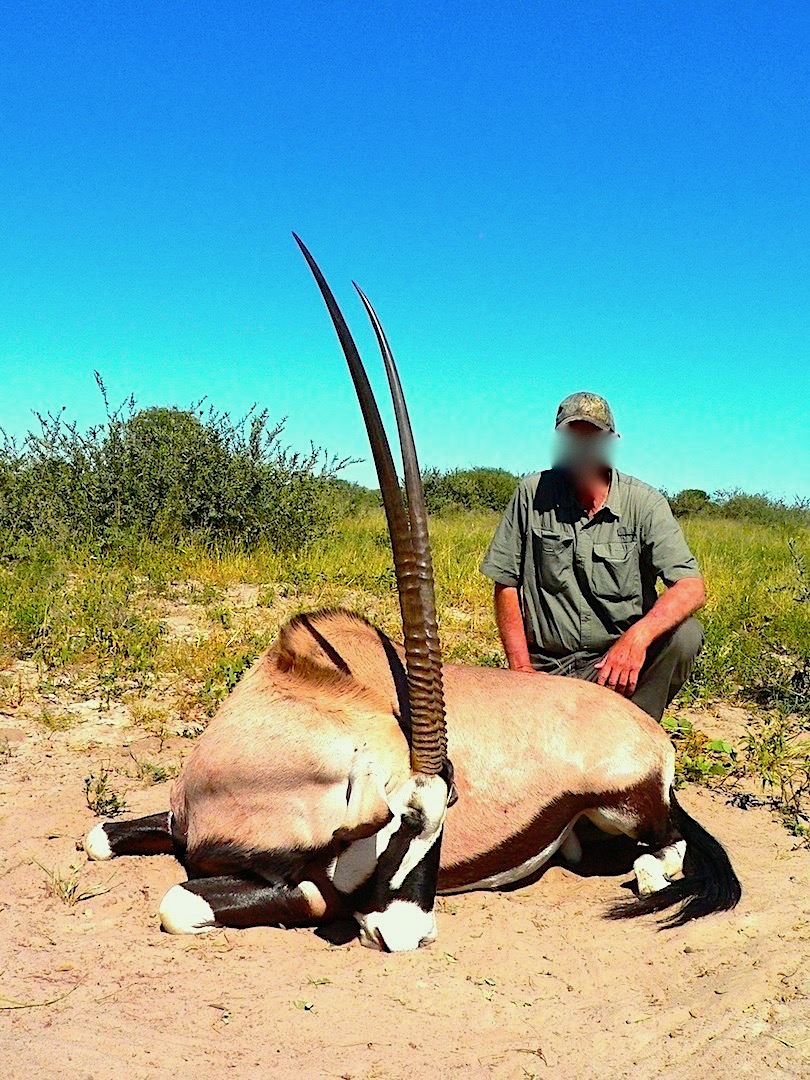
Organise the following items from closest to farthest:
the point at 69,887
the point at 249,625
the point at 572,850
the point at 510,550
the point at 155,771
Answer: the point at 69,887 < the point at 572,850 < the point at 155,771 < the point at 510,550 < the point at 249,625

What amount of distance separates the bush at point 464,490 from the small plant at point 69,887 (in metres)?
14.4

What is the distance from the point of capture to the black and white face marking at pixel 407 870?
10.2 feet

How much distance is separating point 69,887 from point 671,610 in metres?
2.82

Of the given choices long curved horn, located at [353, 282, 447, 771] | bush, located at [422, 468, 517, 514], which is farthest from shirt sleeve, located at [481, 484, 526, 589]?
bush, located at [422, 468, 517, 514]

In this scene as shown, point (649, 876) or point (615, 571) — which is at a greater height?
point (615, 571)

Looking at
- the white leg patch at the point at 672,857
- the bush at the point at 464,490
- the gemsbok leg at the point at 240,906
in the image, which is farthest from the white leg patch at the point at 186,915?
the bush at the point at 464,490

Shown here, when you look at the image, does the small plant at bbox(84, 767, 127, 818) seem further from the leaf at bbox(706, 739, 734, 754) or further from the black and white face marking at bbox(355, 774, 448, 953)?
the leaf at bbox(706, 739, 734, 754)

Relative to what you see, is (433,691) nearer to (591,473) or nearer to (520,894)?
(520,894)

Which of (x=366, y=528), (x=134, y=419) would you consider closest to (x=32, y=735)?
(x=134, y=419)

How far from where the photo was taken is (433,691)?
319 cm

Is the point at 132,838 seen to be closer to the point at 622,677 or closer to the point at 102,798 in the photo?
the point at 102,798

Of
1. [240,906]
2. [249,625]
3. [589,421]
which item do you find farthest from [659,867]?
[249,625]

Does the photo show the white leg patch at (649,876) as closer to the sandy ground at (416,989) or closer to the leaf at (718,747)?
the sandy ground at (416,989)

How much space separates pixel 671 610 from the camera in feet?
14.5
